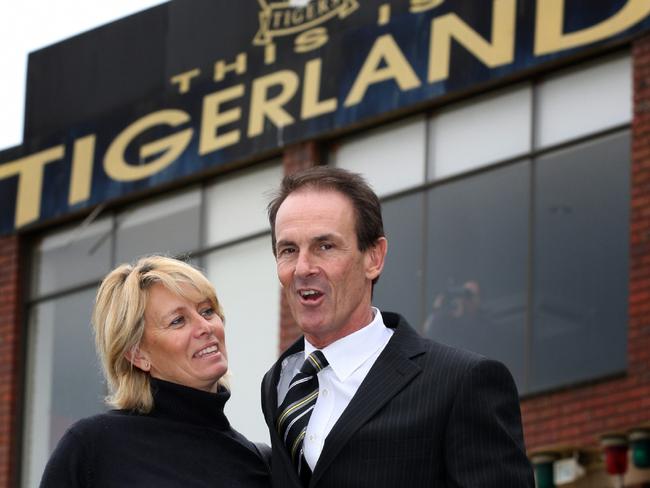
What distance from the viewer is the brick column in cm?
1908

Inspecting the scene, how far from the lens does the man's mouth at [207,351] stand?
7.49 m

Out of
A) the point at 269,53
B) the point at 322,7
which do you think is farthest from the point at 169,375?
the point at 269,53

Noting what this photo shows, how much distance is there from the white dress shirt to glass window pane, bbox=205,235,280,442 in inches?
487

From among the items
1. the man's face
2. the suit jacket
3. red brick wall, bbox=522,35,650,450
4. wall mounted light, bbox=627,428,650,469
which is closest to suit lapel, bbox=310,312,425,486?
the suit jacket

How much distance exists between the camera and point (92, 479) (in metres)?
7.27

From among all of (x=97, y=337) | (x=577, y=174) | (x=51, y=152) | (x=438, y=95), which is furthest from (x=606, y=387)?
(x=97, y=337)

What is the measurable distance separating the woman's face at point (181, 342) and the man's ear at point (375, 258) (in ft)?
2.74

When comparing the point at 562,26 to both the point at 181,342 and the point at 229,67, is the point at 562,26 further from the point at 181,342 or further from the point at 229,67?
the point at 181,342

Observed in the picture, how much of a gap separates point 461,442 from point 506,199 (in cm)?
1103

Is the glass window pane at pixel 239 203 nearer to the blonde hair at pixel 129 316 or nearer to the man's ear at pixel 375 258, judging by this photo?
the blonde hair at pixel 129 316

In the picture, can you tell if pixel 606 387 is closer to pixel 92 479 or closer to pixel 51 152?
pixel 51 152

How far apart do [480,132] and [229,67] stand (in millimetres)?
3371

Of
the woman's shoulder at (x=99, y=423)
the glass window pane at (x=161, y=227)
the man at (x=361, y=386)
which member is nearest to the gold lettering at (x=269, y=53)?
the glass window pane at (x=161, y=227)

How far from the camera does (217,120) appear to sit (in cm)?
2014
